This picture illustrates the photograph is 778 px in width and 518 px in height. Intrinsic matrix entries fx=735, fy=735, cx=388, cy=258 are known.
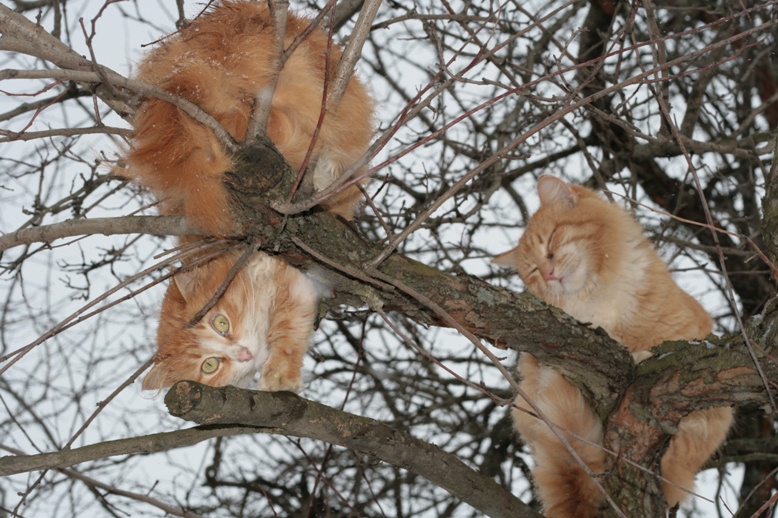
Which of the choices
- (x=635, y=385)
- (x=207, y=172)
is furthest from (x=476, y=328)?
(x=207, y=172)

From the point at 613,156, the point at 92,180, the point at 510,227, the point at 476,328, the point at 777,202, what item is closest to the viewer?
the point at 777,202

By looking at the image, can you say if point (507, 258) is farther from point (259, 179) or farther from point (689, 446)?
point (259, 179)

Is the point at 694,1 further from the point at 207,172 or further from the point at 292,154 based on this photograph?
the point at 207,172

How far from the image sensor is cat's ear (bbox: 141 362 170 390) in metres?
2.73

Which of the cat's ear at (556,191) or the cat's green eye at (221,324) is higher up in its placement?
the cat's ear at (556,191)

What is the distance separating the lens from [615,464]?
2.55 metres

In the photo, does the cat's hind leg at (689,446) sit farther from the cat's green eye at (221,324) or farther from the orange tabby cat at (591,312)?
the cat's green eye at (221,324)

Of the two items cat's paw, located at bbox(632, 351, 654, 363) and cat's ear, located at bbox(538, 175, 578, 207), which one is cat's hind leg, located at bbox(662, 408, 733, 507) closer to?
cat's paw, located at bbox(632, 351, 654, 363)

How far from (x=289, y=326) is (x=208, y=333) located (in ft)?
1.11

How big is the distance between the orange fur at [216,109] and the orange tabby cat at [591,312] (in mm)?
1311

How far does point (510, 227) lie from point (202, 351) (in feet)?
7.72

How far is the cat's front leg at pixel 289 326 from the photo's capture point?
2.54 metres

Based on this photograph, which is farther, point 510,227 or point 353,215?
Result: point 510,227

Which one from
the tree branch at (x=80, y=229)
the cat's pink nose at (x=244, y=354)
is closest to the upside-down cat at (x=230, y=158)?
the cat's pink nose at (x=244, y=354)
